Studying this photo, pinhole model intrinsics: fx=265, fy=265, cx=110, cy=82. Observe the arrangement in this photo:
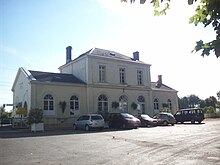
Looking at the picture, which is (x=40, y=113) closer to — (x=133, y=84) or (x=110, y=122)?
(x=110, y=122)

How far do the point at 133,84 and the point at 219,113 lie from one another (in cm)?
1929

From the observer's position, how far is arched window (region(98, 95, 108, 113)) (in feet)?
106

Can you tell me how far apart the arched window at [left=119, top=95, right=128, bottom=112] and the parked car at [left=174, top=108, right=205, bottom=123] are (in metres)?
6.70

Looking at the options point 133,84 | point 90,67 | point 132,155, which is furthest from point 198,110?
point 132,155

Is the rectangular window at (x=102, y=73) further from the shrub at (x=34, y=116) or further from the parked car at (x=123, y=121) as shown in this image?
the shrub at (x=34, y=116)

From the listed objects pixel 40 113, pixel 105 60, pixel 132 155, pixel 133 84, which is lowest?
pixel 132 155

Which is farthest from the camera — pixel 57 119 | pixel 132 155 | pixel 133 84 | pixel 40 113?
pixel 133 84

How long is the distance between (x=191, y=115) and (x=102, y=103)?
35.5ft

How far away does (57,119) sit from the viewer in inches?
1121

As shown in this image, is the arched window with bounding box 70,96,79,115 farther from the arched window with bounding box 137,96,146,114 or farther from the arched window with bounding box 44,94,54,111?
the arched window with bounding box 137,96,146,114

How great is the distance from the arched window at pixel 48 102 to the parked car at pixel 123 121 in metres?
6.69

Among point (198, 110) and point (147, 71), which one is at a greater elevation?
point (147, 71)

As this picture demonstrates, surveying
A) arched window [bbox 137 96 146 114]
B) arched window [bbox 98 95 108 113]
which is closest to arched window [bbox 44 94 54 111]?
arched window [bbox 98 95 108 113]

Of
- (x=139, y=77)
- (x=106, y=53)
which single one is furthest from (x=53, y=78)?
(x=139, y=77)
